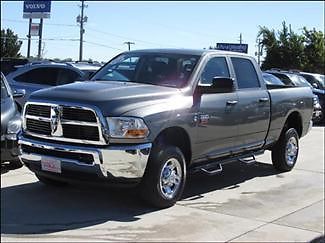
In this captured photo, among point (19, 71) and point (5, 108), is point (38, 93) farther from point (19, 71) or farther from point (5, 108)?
point (19, 71)

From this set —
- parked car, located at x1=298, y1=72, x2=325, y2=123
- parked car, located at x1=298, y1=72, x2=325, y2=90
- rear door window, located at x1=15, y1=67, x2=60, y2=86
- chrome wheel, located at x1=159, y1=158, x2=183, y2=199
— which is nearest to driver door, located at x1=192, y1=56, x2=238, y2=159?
chrome wheel, located at x1=159, y1=158, x2=183, y2=199

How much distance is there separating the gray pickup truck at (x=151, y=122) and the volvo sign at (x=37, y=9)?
33850 mm

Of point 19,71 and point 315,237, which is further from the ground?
point 19,71

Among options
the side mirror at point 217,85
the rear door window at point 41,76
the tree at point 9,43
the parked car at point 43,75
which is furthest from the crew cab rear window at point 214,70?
the tree at point 9,43

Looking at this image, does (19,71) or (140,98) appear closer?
(140,98)

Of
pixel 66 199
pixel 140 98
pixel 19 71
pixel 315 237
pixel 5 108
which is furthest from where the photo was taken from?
pixel 19 71

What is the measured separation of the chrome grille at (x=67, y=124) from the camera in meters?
6.02

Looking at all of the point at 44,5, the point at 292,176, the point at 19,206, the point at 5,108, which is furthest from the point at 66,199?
the point at 44,5

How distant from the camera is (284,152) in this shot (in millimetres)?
9453

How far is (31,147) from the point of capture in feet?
20.9

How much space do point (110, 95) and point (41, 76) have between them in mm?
6815

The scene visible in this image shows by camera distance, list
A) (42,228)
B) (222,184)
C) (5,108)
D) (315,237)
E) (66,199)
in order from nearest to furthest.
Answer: (5,108)
(42,228)
(315,237)
(66,199)
(222,184)

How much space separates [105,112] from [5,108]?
2.19m

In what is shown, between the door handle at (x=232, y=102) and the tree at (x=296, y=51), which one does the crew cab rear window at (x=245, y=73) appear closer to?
the door handle at (x=232, y=102)
